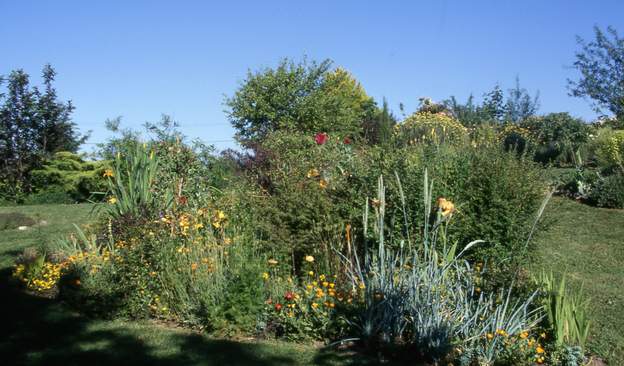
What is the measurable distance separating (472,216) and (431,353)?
211 centimetres

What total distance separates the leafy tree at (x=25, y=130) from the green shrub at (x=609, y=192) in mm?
15515

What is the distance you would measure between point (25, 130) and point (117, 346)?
16.0m

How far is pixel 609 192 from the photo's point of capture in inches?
474

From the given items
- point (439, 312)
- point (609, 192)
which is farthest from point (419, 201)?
point (609, 192)

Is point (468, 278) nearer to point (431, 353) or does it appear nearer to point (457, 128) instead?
point (431, 353)

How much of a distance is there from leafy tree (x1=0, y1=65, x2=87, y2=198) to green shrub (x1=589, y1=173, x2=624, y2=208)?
15.5m

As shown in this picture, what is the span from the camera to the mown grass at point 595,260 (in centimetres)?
588

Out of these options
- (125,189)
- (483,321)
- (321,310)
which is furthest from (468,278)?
(125,189)

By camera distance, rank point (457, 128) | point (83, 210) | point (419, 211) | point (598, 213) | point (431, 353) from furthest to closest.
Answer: point (457, 128) < point (83, 210) < point (598, 213) < point (419, 211) < point (431, 353)

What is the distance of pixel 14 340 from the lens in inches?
223

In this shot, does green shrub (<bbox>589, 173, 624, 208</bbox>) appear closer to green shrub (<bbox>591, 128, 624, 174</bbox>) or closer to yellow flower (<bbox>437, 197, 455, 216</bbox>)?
green shrub (<bbox>591, 128, 624, 174</bbox>)

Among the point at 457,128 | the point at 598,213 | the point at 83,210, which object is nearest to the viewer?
the point at 598,213

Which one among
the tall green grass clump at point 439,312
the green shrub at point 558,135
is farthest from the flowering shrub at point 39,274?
the green shrub at point 558,135

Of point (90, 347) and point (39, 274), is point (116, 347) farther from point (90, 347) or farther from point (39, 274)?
point (39, 274)
